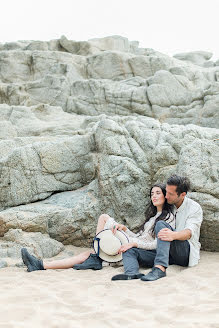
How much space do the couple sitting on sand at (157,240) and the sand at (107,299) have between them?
254 millimetres

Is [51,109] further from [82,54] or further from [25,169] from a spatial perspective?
[82,54]

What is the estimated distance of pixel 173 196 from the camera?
6.10 m

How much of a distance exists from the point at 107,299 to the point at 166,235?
1567mm

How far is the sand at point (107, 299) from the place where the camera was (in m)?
3.35

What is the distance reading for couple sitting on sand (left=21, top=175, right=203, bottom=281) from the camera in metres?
5.48

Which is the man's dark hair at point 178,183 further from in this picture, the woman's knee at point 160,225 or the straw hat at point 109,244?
the straw hat at point 109,244

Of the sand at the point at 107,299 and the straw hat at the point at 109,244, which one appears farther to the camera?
the straw hat at the point at 109,244

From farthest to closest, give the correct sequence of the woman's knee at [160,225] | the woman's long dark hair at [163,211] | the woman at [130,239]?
the woman's long dark hair at [163,211]
the woman at [130,239]
the woman's knee at [160,225]

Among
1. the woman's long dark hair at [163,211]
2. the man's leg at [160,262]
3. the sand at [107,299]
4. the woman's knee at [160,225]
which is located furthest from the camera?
the woman's long dark hair at [163,211]

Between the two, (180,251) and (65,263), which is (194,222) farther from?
(65,263)

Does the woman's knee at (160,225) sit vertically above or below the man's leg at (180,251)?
above

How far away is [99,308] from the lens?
3.78m

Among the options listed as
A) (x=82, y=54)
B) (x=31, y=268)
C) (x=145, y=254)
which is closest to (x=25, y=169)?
(x=31, y=268)

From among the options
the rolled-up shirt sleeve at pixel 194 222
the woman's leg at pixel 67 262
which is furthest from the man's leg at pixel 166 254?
the woman's leg at pixel 67 262
